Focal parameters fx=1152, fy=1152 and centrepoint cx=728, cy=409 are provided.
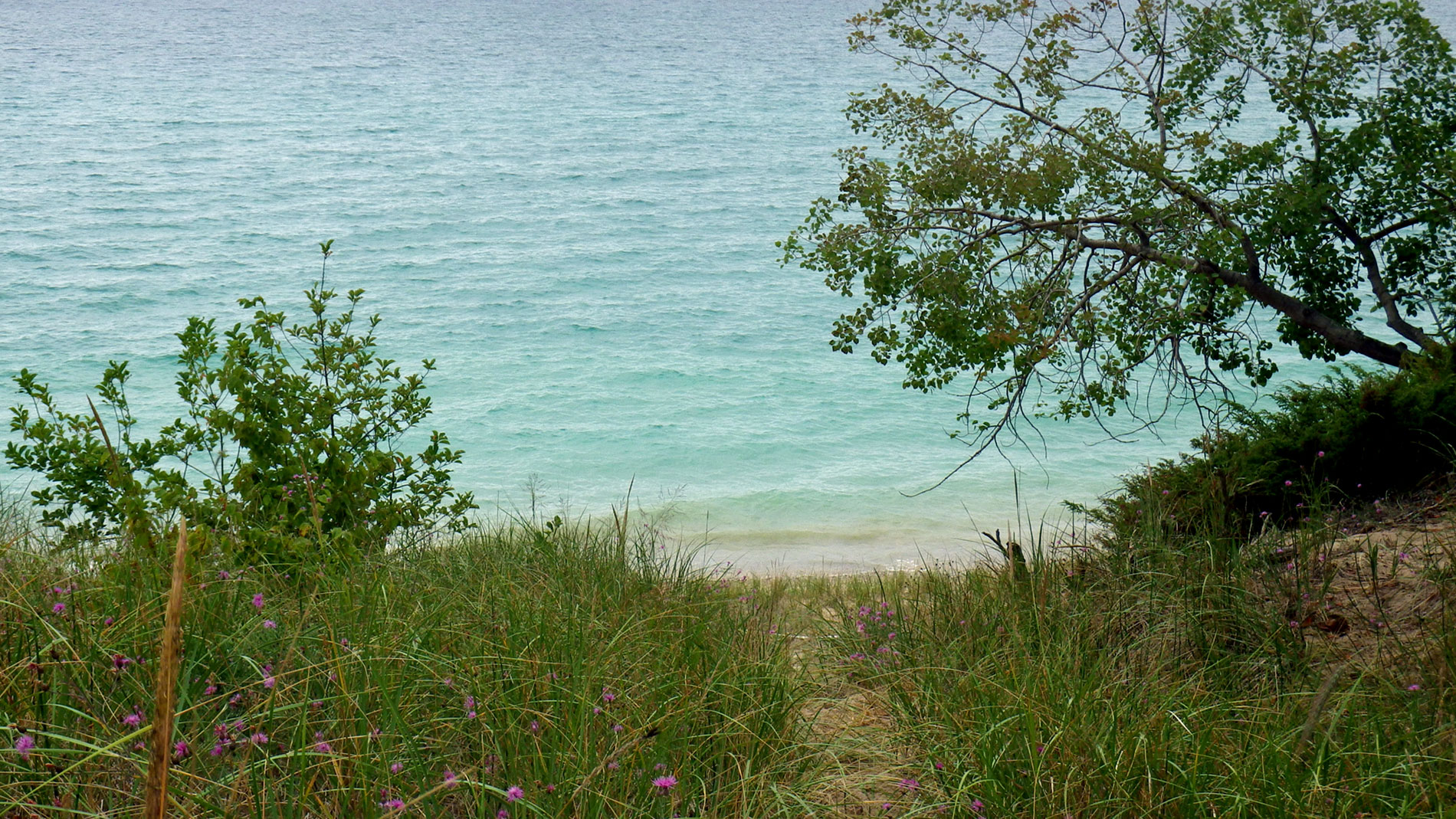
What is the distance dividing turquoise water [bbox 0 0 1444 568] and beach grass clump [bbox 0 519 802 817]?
494cm

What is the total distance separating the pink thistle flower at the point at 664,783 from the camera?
8.36ft

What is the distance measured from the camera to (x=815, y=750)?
354 cm

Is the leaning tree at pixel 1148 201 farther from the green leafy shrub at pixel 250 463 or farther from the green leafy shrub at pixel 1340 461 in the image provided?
the green leafy shrub at pixel 250 463

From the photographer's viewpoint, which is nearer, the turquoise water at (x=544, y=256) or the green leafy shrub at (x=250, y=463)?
the green leafy shrub at (x=250, y=463)

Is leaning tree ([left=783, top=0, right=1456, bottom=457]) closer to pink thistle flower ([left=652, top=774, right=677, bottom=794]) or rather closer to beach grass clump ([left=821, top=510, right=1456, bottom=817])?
beach grass clump ([left=821, top=510, right=1456, bottom=817])

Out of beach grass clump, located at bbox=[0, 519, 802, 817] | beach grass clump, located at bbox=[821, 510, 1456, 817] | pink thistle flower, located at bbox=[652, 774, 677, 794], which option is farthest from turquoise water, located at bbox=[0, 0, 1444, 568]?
pink thistle flower, located at bbox=[652, 774, 677, 794]

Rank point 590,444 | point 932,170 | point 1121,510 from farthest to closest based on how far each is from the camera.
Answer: point 590,444, point 932,170, point 1121,510

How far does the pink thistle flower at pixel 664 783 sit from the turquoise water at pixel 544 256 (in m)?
5.51

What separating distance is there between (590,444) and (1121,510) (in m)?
13.6

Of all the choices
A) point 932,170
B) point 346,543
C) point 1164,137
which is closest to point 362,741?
point 346,543

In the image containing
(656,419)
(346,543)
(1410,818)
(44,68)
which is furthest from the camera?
(44,68)

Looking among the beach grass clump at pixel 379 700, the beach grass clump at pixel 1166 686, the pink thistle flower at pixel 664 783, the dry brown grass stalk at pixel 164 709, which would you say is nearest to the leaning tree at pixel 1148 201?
the beach grass clump at pixel 1166 686

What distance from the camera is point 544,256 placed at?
32.7m

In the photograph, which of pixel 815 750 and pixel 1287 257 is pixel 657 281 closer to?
pixel 1287 257
